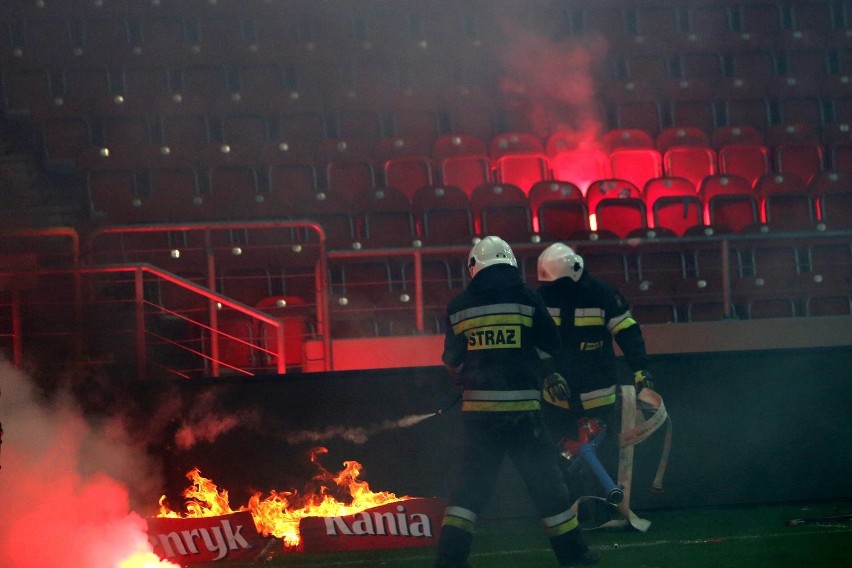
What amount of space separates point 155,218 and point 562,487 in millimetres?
6005

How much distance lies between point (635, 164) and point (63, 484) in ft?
25.1

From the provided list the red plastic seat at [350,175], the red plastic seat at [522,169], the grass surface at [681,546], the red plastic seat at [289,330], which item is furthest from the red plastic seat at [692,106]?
the grass surface at [681,546]

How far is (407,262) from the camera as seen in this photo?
30.6 feet

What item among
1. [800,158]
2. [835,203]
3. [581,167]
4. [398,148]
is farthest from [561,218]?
[800,158]

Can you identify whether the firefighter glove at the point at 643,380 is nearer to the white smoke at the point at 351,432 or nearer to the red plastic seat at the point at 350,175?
the white smoke at the point at 351,432

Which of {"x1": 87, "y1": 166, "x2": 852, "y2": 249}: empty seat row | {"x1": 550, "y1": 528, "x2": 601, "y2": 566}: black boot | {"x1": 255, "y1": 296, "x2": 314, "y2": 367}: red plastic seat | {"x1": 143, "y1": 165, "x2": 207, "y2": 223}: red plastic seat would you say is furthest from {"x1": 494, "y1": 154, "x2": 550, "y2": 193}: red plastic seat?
{"x1": 550, "y1": 528, "x2": 601, "y2": 566}: black boot

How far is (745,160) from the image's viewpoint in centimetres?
1146

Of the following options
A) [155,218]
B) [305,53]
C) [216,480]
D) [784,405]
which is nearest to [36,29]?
[305,53]

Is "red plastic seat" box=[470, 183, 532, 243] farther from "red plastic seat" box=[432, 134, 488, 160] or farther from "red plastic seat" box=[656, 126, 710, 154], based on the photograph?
"red plastic seat" box=[656, 126, 710, 154]

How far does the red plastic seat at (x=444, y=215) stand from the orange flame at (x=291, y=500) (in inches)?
137

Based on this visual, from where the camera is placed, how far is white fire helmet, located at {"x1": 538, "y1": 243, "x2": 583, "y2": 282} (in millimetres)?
5859

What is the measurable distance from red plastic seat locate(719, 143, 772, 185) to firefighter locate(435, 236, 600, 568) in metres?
7.21

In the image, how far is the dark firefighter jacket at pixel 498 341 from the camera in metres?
4.89

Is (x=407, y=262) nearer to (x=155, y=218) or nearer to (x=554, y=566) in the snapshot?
(x=155, y=218)
